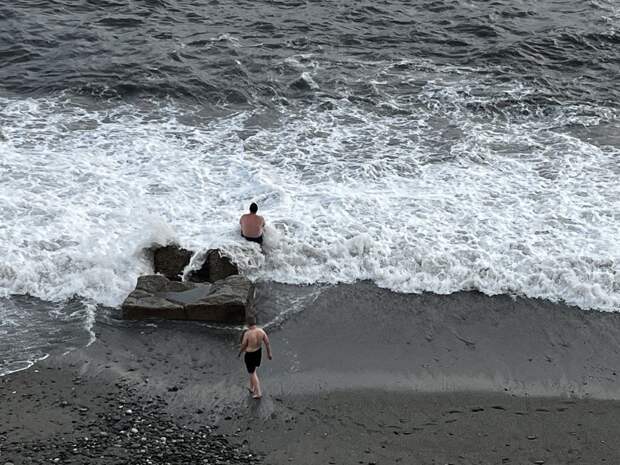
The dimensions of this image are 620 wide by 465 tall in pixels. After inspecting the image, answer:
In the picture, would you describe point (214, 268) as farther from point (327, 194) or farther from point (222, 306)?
point (327, 194)

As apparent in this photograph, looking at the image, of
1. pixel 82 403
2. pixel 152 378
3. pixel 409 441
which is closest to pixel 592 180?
pixel 409 441

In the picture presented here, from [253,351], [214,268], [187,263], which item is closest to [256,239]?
[214,268]

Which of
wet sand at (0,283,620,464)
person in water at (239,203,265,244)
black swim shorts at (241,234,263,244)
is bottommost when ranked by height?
wet sand at (0,283,620,464)

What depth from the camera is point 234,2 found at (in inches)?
1133

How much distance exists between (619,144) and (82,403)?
50.4ft

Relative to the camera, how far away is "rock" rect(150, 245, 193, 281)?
1501 cm

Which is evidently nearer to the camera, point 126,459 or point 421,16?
point 126,459

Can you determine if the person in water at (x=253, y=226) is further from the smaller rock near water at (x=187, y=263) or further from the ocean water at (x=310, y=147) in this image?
→ the smaller rock near water at (x=187, y=263)

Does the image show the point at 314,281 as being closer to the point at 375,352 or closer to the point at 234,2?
the point at 375,352

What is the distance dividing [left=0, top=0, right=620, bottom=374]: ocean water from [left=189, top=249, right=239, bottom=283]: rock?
0.38 meters

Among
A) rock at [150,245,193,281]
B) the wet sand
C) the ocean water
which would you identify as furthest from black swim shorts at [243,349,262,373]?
rock at [150,245,193,281]

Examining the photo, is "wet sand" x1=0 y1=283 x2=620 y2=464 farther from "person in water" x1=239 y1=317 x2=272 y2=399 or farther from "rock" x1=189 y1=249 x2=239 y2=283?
"rock" x1=189 y1=249 x2=239 y2=283

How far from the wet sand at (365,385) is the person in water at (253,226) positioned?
1635mm

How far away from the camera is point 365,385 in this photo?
12141 mm
